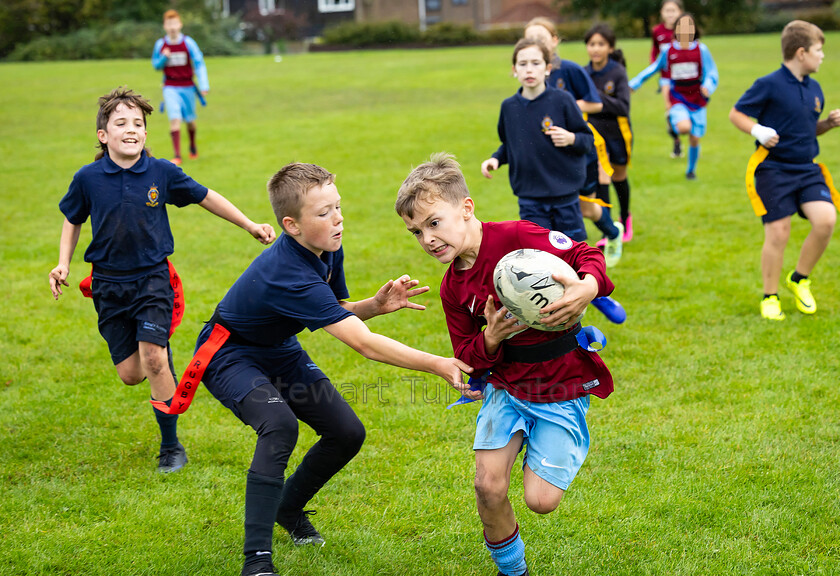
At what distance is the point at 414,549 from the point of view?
13.5ft

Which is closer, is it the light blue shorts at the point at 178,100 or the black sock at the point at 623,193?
the black sock at the point at 623,193

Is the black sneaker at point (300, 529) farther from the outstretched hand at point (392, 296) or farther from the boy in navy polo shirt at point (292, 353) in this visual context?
the outstretched hand at point (392, 296)

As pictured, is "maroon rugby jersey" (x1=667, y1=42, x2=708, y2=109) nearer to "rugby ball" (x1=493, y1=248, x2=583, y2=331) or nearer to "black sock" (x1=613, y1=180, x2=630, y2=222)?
"black sock" (x1=613, y1=180, x2=630, y2=222)

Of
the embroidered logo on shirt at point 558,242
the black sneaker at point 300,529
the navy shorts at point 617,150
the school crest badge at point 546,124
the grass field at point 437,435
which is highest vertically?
the school crest badge at point 546,124

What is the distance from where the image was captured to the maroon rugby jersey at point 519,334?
3.57 metres

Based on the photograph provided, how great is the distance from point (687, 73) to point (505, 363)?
33.1ft

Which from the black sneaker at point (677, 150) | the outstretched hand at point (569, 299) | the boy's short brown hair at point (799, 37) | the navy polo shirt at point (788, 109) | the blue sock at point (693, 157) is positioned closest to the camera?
the outstretched hand at point (569, 299)

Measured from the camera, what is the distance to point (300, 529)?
13.7 feet

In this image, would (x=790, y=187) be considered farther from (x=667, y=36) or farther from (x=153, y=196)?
(x=667, y=36)

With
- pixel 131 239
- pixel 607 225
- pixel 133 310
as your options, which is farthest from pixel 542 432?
pixel 607 225

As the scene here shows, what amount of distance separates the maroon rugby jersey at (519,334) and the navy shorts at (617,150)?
606 cm

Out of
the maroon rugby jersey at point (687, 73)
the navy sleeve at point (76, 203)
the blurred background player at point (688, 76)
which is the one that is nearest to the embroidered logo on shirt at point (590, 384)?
the navy sleeve at point (76, 203)

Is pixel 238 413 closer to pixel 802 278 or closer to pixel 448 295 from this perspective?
pixel 448 295

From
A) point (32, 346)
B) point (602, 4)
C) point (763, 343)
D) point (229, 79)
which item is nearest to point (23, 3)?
point (229, 79)
